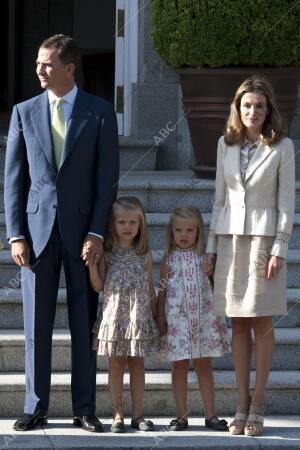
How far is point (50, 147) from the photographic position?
5793mm

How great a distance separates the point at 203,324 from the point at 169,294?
0.21 metres

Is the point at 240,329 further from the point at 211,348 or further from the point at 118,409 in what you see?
the point at 118,409

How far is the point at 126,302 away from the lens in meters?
5.91

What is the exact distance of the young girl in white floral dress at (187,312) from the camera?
5.93 meters

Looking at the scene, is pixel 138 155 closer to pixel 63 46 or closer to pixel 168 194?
pixel 168 194

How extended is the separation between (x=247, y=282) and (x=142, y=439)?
0.86m

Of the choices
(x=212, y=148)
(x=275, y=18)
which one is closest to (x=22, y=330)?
(x=212, y=148)

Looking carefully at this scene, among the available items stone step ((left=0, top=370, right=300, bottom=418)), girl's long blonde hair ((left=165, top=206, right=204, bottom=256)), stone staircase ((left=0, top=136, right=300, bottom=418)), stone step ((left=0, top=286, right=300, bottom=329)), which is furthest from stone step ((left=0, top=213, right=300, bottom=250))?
girl's long blonde hair ((left=165, top=206, right=204, bottom=256))

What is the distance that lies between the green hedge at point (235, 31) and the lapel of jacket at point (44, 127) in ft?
6.60

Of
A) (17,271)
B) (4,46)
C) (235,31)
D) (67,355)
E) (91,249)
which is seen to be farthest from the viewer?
(4,46)

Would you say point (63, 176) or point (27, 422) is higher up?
point (63, 176)

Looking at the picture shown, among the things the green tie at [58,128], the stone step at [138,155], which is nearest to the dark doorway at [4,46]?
the stone step at [138,155]

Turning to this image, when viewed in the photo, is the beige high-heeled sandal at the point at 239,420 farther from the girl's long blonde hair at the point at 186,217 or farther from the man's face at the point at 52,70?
the man's face at the point at 52,70

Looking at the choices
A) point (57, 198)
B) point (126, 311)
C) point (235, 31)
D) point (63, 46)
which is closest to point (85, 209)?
point (57, 198)
